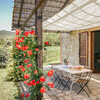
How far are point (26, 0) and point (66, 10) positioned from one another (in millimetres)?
1393

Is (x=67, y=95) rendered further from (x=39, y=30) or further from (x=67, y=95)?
(x=39, y=30)

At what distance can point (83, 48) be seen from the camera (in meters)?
7.87

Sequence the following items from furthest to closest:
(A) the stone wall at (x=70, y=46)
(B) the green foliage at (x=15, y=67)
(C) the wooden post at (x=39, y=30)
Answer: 1. (A) the stone wall at (x=70, y=46)
2. (B) the green foliage at (x=15, y=67)
3. (C) the wooden post at (x=39, y=30)

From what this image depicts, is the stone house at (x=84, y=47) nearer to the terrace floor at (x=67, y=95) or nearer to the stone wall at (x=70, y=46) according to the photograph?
the stone wall at (x=70, y=46)

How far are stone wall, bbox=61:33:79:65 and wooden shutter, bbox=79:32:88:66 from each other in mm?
314

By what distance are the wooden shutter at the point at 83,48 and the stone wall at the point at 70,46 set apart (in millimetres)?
314

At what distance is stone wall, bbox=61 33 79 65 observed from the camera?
8516 millimetres

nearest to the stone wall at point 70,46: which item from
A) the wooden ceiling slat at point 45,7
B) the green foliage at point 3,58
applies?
the wooden ceiling slat at point 45,7

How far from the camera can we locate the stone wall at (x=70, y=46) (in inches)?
335

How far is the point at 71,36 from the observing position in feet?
29.7

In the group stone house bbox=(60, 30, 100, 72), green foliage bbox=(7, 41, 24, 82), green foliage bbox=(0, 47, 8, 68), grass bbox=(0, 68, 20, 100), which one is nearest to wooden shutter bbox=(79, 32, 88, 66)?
stone house bbox=(60, 30, 100, 72)

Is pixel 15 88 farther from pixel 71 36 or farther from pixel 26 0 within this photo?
pixel 71 36

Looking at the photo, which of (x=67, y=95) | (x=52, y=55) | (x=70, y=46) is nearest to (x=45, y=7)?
(x=67, y=95)

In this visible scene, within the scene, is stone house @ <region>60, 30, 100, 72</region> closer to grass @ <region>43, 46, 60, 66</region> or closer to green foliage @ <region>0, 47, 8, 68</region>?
grass @ <region>43, 46, 60, 66</region>
